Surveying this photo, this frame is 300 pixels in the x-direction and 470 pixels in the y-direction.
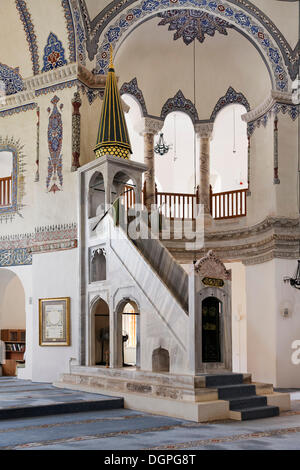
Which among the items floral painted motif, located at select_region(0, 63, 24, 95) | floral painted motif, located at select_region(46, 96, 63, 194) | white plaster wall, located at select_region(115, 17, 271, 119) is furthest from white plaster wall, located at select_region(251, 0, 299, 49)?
floral painted motif, located at select_region(0, 63, 24, 95)

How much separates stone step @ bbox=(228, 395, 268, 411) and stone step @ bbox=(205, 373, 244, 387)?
249 millimetres

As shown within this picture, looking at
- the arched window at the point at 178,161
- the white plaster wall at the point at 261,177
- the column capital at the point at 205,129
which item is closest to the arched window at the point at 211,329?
the white plaster wall at the point at 261,177

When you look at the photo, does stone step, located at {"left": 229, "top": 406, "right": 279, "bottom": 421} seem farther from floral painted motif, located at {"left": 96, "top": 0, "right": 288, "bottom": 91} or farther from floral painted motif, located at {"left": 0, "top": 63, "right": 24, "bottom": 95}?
floral painted motif, located at {"left": 0, "top": 63, "right": 24, "bottom": 95}

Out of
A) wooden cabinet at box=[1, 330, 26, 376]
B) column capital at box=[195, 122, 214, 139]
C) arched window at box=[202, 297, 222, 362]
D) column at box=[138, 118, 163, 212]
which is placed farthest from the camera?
column capital at box=[195, 122, 214, 139]

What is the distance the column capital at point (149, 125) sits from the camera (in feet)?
43.6

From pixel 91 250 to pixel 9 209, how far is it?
8.03 ft

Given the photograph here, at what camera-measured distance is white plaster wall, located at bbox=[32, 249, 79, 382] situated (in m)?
9.68

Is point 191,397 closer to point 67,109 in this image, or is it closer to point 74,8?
point 67,109

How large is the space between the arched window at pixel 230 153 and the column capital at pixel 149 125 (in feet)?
8.75

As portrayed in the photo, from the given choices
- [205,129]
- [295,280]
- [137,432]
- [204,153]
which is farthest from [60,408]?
[205,129]

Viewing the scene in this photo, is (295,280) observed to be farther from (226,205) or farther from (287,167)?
(226,205)

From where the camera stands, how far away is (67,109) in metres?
10.3

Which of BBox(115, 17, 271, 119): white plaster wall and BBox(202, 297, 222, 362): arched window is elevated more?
BBox(115, 17, 271, 119): white plaster wall

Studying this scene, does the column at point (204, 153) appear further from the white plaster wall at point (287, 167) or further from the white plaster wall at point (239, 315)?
the white plaster wall at point (287, 167)
